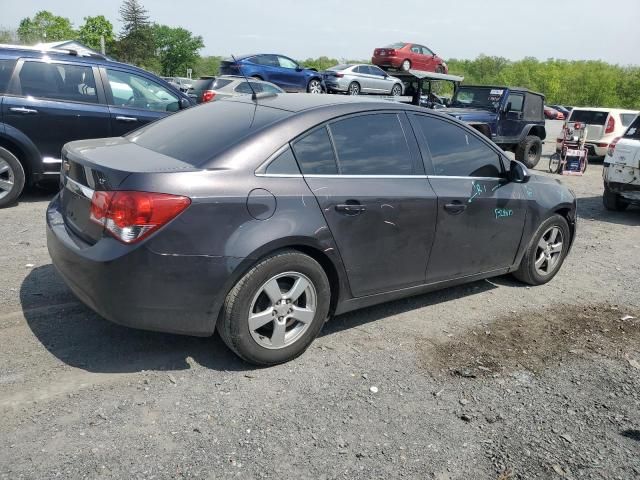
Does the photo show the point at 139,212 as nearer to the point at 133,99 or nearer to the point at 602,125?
the point at 133,99

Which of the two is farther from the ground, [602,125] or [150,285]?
[602,125]

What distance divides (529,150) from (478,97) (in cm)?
193

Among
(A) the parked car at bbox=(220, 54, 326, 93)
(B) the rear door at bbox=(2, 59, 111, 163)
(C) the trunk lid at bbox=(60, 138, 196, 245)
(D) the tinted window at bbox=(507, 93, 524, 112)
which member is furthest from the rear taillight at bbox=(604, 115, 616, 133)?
(C) the trunk lid at bbox=(60, 138, 196, 245)

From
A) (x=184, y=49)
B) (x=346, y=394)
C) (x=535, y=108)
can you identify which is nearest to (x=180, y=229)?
(x=346, y=394)

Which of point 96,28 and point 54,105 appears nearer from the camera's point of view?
point 54,105

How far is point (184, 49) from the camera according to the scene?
111 m

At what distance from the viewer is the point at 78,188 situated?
343cm

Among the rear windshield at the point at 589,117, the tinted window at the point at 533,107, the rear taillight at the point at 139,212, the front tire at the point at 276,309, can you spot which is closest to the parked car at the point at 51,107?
the rear taillight at the point at 139,212

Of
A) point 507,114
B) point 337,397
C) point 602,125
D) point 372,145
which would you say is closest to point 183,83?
point 507,114

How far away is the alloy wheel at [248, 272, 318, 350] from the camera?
332 centimetres

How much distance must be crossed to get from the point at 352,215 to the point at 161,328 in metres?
1.33

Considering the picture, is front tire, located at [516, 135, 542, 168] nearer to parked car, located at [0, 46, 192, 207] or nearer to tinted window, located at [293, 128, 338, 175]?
parked car, located at [0, 46, 192, 207]

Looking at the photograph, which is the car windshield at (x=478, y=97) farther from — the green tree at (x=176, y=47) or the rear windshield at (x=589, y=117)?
the green tree at (x=176, y=47)

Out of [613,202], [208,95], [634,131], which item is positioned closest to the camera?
[634,131]
